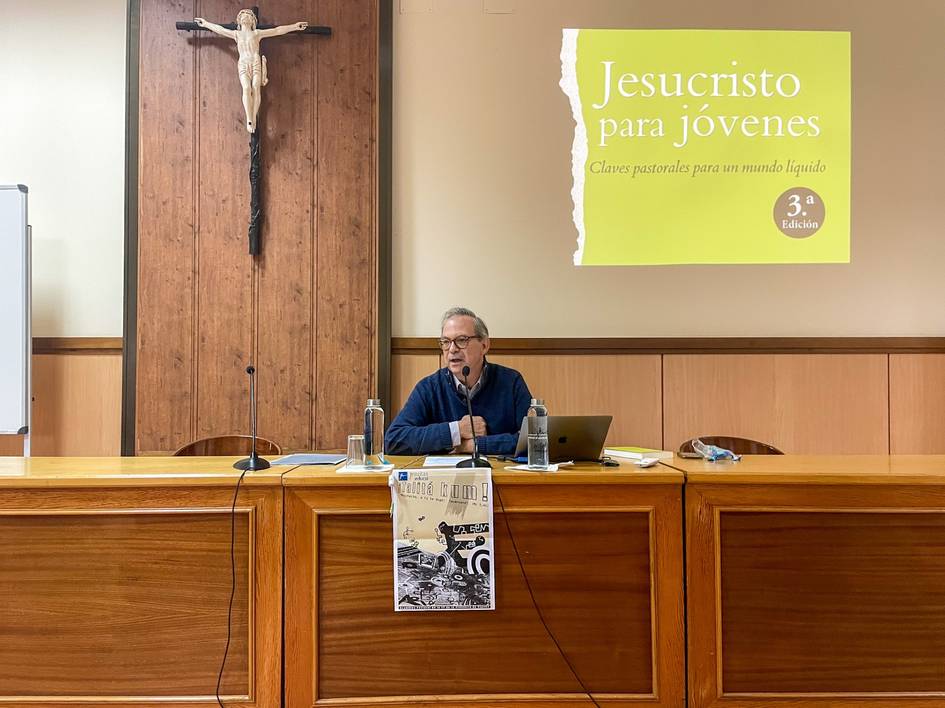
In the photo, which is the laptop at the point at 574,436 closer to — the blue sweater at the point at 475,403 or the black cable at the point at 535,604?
the black cable at the point at 535,604

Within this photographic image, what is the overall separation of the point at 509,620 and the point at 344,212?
226 cm

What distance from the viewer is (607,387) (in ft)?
10.9

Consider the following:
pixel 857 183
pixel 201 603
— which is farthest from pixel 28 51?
pixel 857 183

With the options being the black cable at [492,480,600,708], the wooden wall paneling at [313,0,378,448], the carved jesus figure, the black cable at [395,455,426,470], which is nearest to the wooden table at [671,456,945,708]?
the black cable at [492,480,600,708]

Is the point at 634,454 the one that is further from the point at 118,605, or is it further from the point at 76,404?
the point at 76,404

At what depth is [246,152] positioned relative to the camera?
3271mm

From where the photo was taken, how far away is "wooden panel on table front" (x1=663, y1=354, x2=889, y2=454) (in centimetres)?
330

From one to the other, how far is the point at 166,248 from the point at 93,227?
1.51ft

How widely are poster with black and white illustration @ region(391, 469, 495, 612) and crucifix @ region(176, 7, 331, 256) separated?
6.68 feet

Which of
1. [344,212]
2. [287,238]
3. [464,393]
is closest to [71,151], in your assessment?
[287,238]

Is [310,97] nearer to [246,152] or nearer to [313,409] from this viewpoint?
[246,152]

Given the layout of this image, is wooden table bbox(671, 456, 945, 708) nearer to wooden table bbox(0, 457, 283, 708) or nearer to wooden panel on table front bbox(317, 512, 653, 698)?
wooden panel on table front bbox(317, 512, 653, 698)

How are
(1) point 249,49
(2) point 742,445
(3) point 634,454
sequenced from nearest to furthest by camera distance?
(3) point 634,454 < (2) point 742,445 < (1) point 249,49

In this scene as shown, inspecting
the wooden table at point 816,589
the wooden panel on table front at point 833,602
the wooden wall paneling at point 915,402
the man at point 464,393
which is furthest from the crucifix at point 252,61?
the wooden wall paneling at point 915,402
